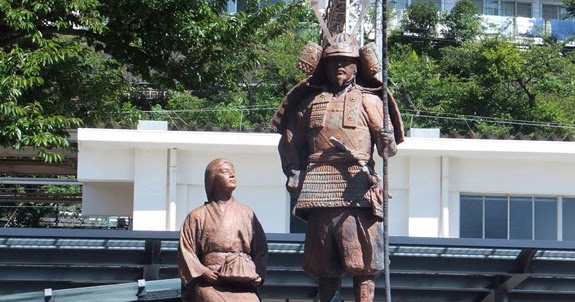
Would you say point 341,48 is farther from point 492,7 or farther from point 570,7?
point 492,7

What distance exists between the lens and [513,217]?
699 inches

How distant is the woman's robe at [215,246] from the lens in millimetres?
7688

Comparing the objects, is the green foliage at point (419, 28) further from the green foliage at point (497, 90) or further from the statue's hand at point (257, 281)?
the statue's hand at point (257, 281)

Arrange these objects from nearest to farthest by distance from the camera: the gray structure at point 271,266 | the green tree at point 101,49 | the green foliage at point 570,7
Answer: the gray structure at point 271,266, the green tree at point 101,49, the green foliage at point 570,7

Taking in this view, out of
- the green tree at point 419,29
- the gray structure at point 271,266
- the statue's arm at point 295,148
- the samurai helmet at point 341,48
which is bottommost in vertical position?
the gray structure at point 271,266

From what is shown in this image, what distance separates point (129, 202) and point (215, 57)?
5065 mm

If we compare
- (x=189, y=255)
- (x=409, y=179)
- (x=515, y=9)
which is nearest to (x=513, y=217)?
(x=409, y=179)

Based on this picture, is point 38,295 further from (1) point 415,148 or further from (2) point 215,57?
(1) point 415,148

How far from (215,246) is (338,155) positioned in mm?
1091

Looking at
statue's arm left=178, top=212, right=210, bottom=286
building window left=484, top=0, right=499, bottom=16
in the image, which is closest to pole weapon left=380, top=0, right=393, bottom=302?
statue's arm left=178, top=212, right=210, bottom=286

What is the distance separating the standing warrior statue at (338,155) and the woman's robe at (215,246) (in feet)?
1.19

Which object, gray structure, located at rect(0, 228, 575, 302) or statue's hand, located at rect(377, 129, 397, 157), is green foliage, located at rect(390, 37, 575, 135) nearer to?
gray structure, located at rect(0, 228, 575, 302)

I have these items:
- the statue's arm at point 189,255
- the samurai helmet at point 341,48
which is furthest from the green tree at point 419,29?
the statue's arm at point 189,255

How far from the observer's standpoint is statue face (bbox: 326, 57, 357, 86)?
8.16 metres
